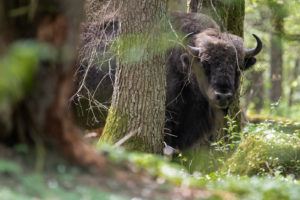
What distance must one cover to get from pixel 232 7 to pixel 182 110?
2.37m

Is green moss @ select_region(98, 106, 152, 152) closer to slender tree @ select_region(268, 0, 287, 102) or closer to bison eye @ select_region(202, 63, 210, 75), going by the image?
bison eye @ select_region(202, 63, 210, 75)

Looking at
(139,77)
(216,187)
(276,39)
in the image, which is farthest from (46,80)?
(276,39)

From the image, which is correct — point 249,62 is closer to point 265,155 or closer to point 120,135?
point 265,155

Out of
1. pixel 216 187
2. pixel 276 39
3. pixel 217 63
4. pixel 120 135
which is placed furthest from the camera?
pixel 276 39

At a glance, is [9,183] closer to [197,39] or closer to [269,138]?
[269,138]

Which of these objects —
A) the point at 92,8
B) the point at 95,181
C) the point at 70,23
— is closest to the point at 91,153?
the point at 95,181

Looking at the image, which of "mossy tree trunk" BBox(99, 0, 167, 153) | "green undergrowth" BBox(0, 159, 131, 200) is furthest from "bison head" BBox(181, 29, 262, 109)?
"green undergrowth" BBox(0, 159, 131, 200)

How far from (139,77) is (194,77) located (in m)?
2.77

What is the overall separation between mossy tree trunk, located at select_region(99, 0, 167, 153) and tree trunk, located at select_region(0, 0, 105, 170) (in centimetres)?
282

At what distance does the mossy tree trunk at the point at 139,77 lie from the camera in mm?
6883

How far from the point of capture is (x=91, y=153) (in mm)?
4215

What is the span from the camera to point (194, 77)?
31.1ft

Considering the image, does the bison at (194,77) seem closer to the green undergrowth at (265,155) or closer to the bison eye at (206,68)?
the bison eye at (206,68)

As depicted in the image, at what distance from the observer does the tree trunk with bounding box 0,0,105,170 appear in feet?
12.7
